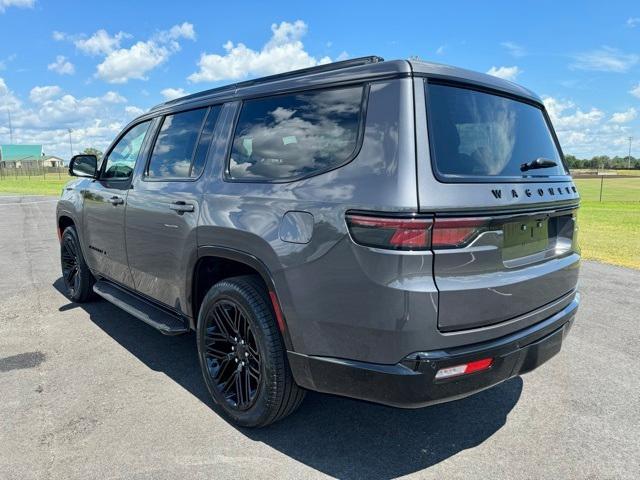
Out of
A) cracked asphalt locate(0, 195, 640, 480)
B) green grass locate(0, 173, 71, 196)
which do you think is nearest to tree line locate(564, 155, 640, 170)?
green grass locate(0, 173, 71, 196)

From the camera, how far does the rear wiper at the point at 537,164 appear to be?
2730 millimetres

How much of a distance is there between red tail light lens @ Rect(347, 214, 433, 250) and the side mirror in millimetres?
3631

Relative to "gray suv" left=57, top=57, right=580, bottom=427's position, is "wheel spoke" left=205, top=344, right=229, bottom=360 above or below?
below

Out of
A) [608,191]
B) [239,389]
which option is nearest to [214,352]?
[239,389]

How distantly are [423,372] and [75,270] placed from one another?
15.6ft

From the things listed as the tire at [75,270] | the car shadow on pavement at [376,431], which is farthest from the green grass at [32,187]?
the car shadow on pavement at [376,431]

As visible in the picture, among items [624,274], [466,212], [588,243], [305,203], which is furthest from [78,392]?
[588,243]

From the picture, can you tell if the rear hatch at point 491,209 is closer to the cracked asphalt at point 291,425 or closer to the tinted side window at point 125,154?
the cracked asphalt at point 291,425

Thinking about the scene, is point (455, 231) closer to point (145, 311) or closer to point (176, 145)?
point (176, 145)

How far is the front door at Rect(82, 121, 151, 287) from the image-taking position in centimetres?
422

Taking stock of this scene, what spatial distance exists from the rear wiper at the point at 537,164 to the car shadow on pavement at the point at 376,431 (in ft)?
5.13

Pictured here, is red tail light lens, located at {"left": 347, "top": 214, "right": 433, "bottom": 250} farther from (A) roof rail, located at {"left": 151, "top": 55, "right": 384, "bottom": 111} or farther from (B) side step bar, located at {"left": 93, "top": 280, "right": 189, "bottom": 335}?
(B) side step bar, located at {"left": 93, "top": 280, "right": 189, "bottom": 335}

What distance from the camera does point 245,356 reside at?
2.96m

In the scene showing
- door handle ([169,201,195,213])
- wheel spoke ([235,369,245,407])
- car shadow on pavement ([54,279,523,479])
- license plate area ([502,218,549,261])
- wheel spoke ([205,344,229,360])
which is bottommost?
car shadow on pavement ([54,279,523,479])
